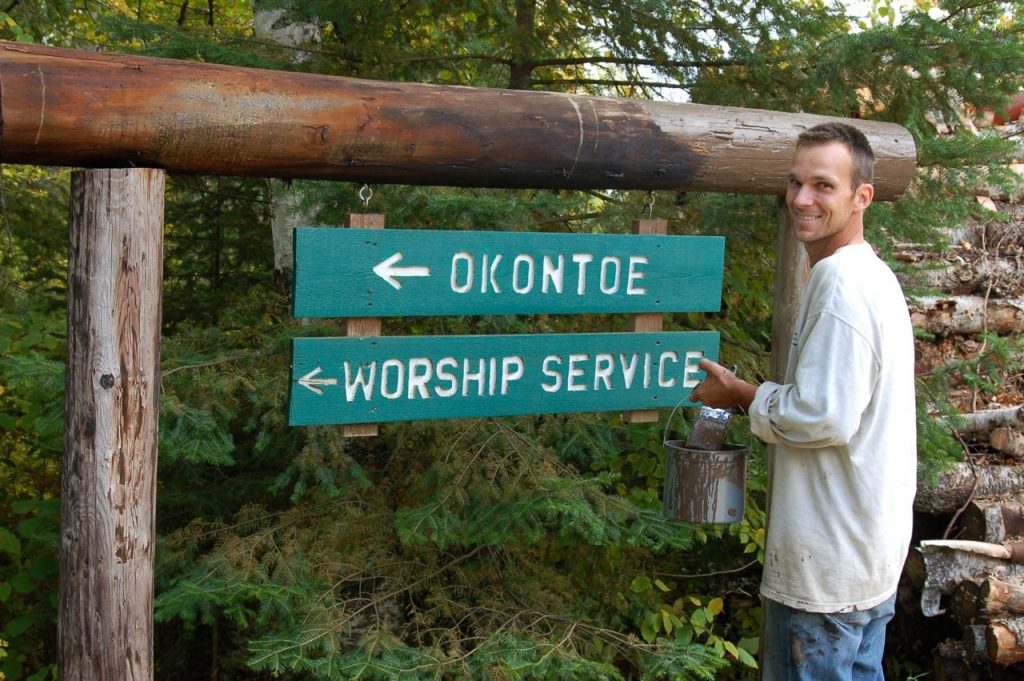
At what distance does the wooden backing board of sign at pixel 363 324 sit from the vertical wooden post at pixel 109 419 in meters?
0.56

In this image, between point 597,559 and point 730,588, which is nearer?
point 597,559

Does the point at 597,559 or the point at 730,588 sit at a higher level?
the point at 597,559

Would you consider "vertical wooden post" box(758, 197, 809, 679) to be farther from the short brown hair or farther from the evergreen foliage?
the short brown hair

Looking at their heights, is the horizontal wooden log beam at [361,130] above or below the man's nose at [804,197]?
above

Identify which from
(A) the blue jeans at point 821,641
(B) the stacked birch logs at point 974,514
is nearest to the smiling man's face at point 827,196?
(A) the blue jeans at point 821,641

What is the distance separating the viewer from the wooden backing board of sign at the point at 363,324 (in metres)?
3.21

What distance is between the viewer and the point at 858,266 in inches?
112

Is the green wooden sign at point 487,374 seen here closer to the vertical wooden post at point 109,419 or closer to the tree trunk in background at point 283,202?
the vertical wooden post at point 109,419

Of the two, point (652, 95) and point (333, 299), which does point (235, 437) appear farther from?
point (652, 95)

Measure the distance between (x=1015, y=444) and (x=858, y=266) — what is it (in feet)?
13.1

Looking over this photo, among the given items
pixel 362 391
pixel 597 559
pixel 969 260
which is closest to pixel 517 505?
pixel 362 391

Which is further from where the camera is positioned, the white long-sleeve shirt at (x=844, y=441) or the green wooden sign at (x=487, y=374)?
the green wooden sign at (x=487, y=374)

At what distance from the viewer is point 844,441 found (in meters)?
2.77

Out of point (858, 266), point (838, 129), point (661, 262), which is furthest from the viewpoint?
point (661, 262)
